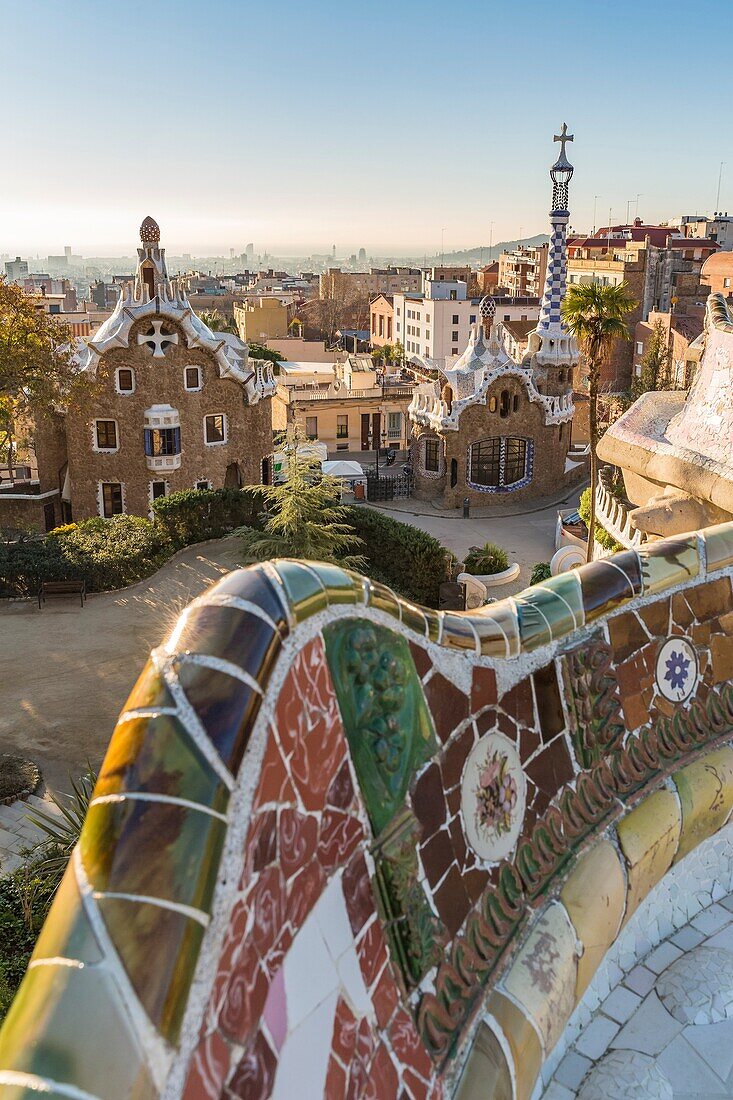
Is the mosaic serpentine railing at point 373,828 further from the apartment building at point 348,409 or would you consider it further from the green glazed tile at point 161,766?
the apartment building at point 348,409

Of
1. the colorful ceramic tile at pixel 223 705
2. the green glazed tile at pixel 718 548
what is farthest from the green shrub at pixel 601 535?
the colorful ceramic tile at pixel 223 705

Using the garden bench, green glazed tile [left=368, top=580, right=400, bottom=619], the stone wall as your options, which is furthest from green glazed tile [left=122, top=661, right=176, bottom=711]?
the stone wall

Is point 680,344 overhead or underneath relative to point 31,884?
overhead

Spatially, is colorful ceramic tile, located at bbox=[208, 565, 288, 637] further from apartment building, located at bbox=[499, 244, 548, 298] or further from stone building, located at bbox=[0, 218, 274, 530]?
apartment building, located at bbox=[499, 244, 548, 298]

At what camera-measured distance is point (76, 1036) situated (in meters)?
2.07

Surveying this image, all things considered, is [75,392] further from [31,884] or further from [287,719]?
[287,719]

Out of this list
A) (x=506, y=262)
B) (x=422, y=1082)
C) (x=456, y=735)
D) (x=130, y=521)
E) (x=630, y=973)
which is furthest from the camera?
(x=506, y=262)

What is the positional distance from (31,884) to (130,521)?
51.3 ft

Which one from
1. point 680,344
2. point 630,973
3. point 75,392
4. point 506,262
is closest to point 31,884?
point 630,973

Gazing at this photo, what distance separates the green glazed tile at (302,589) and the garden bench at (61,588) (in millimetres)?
16836

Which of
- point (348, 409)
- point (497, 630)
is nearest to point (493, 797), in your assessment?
point (497, 630)

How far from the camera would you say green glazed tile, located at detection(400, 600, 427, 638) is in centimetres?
361

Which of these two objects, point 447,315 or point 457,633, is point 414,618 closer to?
point 457,633

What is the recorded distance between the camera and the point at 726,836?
540cm
